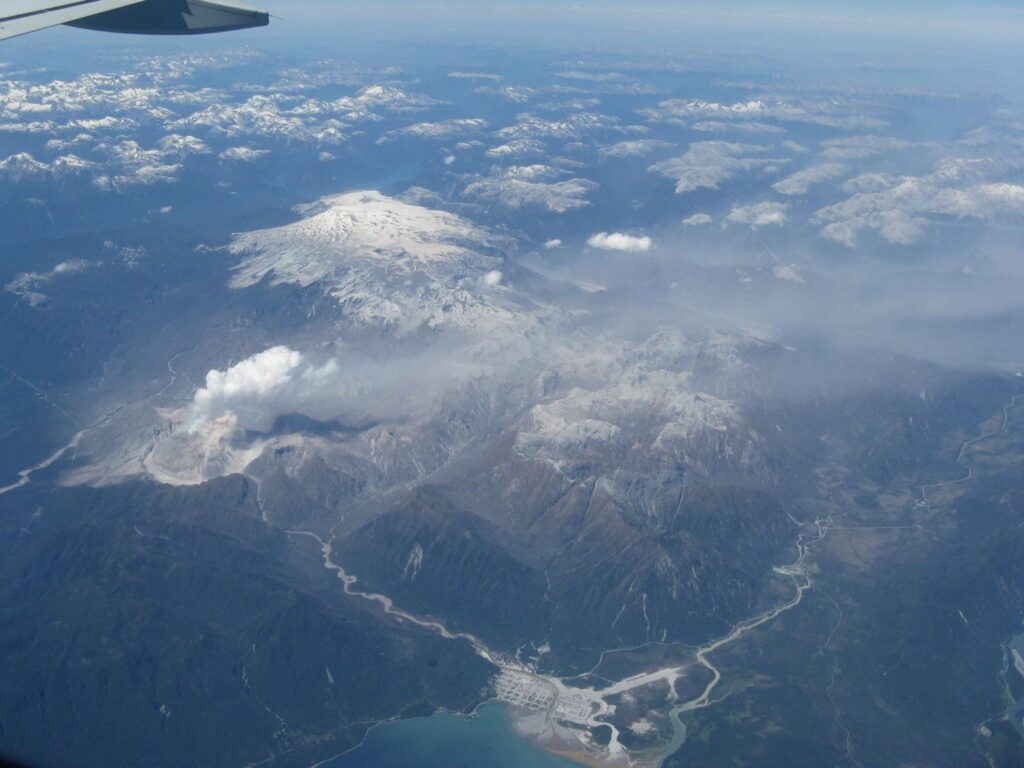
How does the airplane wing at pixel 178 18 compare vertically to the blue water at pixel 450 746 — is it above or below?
above

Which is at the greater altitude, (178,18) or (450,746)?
(178,18)

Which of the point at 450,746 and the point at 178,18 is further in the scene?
the point at 450,746

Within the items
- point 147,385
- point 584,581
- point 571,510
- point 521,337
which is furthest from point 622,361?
point 147,385

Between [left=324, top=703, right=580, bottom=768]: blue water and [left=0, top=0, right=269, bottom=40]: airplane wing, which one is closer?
[left=0, top=0, right=269, bottom=40]: airplane wing

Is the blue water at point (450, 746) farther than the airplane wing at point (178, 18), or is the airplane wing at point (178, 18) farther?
the blue water at point (450, 746)

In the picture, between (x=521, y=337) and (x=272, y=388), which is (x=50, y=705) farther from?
(x=521, y=337)

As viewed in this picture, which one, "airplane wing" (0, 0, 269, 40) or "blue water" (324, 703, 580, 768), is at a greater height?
"airplane wing" (0, 0, 269, 40)

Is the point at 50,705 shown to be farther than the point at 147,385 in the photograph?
No

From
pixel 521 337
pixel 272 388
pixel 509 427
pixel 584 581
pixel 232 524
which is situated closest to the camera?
pixel 584 581
